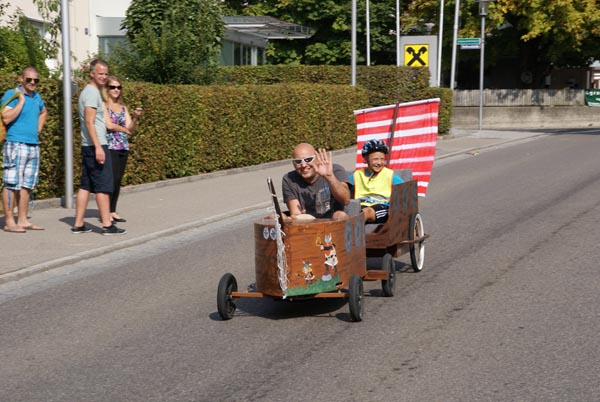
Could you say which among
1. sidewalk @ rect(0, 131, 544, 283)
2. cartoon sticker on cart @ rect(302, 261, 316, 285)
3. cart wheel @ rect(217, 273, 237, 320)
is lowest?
sidewalk @ rect(0, 131, 544, 283)

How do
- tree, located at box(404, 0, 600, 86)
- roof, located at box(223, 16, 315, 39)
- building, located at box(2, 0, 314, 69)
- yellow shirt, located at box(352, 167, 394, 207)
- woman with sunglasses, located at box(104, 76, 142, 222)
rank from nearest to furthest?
yellow shirt, located at box(352, 167, 394, 207), woman with sunglasses, located at box(104, 76, 142, 222), building, located at box(2, 0, 314, 69), roof, located at box(223, 16, 315, 39), tree, located at box(404, 0, 600, 86)

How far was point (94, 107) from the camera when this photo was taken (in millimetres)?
12398

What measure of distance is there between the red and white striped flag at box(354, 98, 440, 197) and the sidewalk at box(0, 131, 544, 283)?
303cm

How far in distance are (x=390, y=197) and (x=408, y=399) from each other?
367 centimetres

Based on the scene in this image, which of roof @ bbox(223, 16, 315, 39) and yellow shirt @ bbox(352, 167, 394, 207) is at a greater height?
roof @ bbox(223, 16, 315, 39)

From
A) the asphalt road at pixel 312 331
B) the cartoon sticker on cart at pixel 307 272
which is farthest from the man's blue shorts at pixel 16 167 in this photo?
the cartoon sticker on cart at pixel 307 272

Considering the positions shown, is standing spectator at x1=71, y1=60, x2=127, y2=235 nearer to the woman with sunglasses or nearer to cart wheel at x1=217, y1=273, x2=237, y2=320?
the woman with sunglasses

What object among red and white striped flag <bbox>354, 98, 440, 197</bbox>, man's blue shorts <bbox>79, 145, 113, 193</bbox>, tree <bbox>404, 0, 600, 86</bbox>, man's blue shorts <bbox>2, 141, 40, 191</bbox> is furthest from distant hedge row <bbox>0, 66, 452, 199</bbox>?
tree <bbox>404, 0, 600, 86</bbox>

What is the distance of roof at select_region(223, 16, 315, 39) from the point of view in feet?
122

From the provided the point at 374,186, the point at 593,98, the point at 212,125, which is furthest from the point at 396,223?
the point at 593,98

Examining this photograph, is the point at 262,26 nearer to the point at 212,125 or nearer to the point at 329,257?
the point at 212,125

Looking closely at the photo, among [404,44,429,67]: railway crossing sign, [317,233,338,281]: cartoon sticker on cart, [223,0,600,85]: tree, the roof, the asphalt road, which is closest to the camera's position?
the asphalt road

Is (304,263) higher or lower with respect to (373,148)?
lower

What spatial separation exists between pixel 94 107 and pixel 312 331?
581 centimetres
